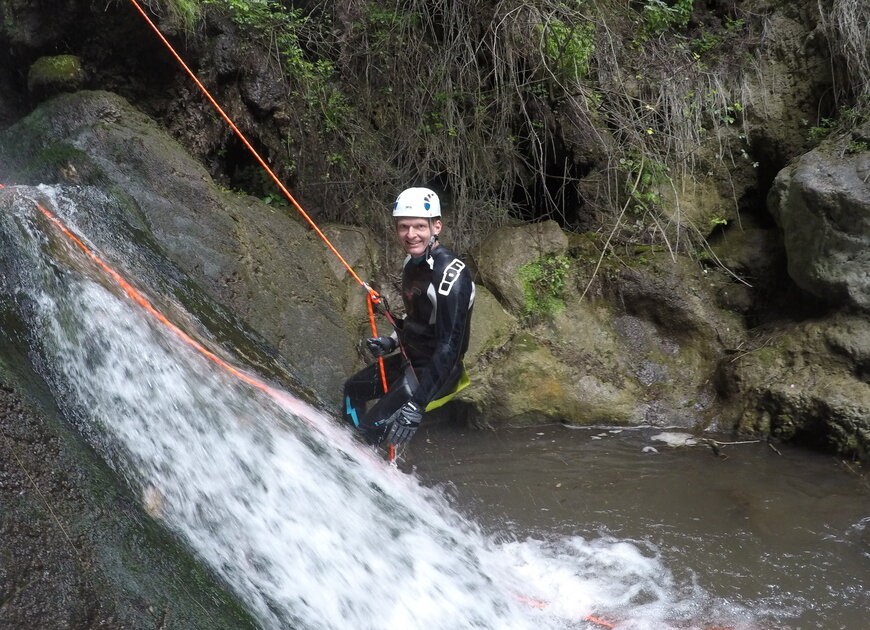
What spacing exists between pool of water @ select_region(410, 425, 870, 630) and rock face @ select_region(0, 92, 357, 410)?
1.24 metres

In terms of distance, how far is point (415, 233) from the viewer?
3.79m

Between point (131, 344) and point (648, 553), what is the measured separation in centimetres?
292

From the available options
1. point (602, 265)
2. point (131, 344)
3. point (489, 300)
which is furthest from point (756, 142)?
point (131, 344)

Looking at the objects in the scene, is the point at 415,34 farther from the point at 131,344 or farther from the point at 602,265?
the point at 131,344

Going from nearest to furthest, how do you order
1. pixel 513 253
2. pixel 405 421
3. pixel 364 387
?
pixel 405 421 < pixel 364 387 < pixel 513 253

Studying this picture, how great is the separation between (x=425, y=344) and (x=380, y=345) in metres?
0.31

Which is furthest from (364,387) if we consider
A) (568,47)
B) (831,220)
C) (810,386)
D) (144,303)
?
(831,220)

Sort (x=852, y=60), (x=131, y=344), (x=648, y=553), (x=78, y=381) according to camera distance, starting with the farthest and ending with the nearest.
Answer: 1. (x=852, y=60)
2. (x=648, y=553)
3. (x=131, y=344)
4. (x=78, y=381)

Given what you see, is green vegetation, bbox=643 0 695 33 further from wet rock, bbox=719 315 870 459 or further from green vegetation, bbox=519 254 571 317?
wet rock, bbox=719 315 870 459

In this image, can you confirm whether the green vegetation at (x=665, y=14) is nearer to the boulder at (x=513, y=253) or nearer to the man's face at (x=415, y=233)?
the boulder at (x=513, y=253)

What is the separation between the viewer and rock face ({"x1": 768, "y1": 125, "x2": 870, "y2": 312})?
500 centimetres

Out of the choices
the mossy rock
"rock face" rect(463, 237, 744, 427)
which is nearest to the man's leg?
"rock face" rect(463, 237, 744, 427)

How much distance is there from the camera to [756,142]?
6.44 m

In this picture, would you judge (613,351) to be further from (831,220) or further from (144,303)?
(144,303)
